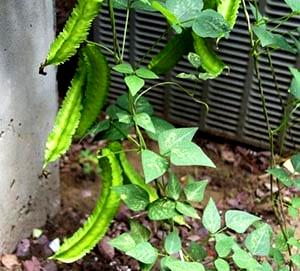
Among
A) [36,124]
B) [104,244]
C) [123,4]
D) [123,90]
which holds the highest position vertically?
[123,4]

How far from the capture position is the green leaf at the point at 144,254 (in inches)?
62.1

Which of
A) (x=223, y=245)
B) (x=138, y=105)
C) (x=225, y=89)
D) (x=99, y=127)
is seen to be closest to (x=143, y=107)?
(x=138, y=105)

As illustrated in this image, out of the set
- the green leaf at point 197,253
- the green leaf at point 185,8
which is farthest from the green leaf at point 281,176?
the green leaf at point 185,8

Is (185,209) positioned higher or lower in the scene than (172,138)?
lower

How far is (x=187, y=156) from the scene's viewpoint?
60.6 inches

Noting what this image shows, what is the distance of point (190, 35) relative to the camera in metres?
1.75

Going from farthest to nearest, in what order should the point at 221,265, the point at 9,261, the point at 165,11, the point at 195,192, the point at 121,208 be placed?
the point at 121,208
the point at 9,261
the point at 195,192
the point at 221,265
the point at 165,11

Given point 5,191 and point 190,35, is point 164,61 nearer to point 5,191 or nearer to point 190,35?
point 190,35

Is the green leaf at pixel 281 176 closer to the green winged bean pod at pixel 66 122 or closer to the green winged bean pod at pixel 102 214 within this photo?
the green winged bean pod at pixel 102 214

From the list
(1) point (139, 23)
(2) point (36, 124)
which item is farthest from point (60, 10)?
(2) point (36, 124)

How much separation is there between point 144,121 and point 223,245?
1.18ft

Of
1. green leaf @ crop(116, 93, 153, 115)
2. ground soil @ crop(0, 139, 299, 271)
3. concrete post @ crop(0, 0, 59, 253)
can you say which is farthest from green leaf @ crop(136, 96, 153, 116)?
ground soil @ crop(0, 139, 299, 271)

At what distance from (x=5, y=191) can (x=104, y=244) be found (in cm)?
40

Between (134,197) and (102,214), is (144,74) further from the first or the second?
(102,214)
